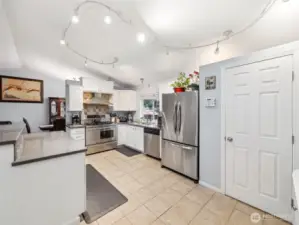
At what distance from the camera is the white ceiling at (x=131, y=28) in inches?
76.2

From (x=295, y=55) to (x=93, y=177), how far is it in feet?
12.2

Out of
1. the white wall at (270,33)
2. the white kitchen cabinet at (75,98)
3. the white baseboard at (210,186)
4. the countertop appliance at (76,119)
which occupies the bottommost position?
the white baseboard at (210,186)

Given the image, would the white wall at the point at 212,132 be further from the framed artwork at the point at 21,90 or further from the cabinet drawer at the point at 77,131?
the framed artwork at the point at 21,90

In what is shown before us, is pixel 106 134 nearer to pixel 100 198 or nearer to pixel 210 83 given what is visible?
pixel 100 198

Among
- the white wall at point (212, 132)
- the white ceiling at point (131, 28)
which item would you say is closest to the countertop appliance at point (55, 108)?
the white ceiling at point (131, 28)

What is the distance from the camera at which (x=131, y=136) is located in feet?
16.4

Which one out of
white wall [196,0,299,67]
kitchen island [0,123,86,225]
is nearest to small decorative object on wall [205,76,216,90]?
white wall [196,0,299,67]

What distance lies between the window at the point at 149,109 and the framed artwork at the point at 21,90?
12.1 ft

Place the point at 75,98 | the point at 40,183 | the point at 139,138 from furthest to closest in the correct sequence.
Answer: the point at 139,138
the point at 75,98
the point at 40,183

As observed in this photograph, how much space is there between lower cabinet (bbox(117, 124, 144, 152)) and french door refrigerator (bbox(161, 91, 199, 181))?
1302 millimetres

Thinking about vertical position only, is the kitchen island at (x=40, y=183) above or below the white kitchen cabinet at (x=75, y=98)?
below

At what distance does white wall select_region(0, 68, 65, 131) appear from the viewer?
4941mm

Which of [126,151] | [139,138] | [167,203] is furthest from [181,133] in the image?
[126,151]

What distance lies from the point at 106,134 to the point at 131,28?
11.1ft
